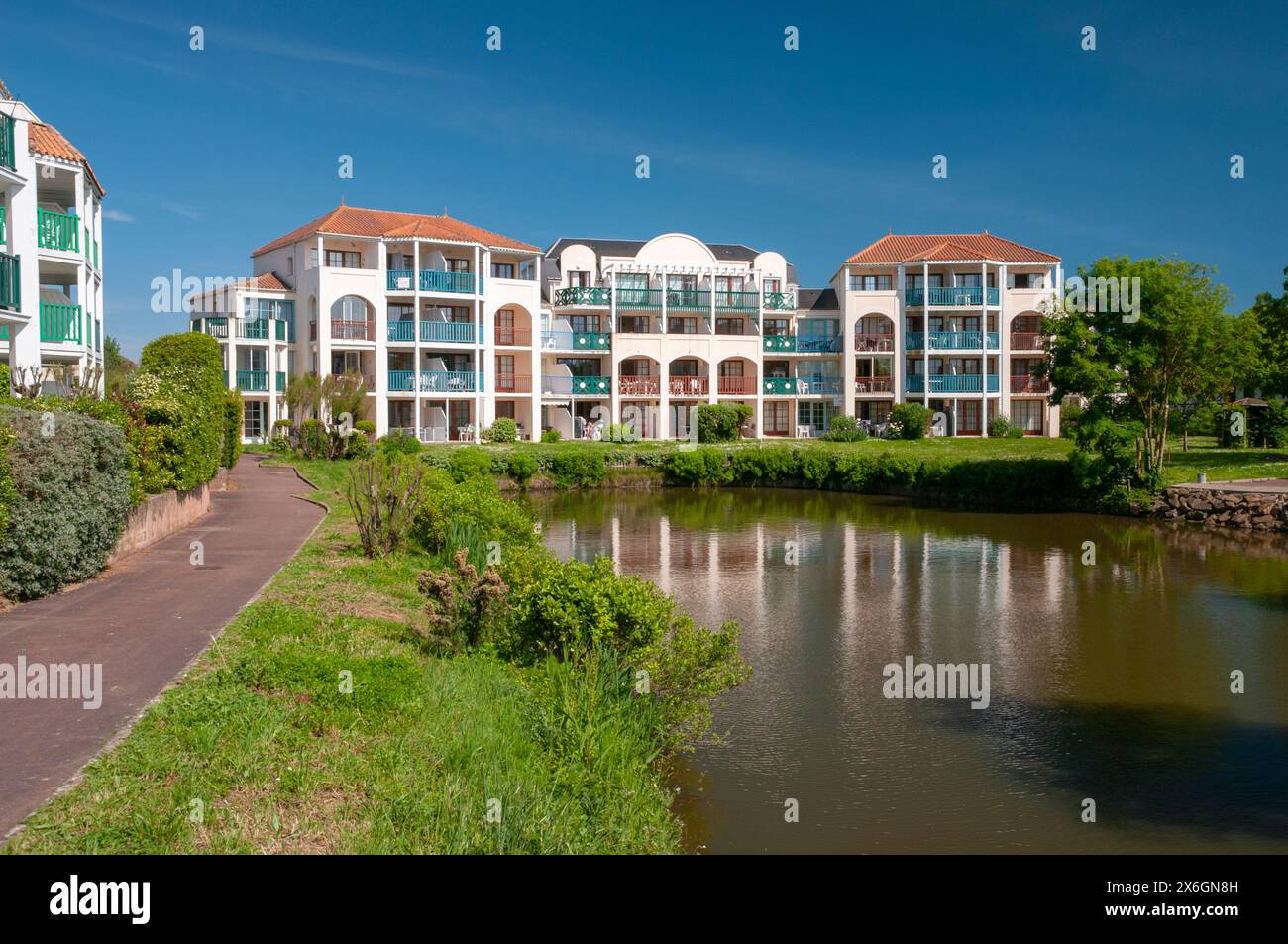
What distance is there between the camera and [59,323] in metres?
29.4

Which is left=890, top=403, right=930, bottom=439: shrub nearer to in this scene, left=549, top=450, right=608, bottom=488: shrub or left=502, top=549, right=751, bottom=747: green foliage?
left=549, top=450, right=608, bottom=488: shrub

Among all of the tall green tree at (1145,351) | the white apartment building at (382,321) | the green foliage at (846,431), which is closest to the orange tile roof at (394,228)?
the white apartment building at (382,321)

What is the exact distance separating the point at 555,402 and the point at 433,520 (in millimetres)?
38890

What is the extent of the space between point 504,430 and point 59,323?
978 inches

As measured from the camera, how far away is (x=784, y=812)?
32.2ft

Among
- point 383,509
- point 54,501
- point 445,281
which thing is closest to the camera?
point 54,501

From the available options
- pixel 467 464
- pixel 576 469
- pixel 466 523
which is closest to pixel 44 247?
pixel 467 464

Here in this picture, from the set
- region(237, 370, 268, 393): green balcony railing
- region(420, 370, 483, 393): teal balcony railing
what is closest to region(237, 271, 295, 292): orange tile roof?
region(237, 370, 268, 393): green balcony railing

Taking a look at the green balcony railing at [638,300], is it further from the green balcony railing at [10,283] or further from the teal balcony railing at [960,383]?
the green balcony railing at [10,283]

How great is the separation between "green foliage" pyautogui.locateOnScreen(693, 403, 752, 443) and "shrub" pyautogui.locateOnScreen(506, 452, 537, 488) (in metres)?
13.3

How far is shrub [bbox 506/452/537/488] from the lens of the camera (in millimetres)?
46062

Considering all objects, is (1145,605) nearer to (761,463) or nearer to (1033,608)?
(1033,608)

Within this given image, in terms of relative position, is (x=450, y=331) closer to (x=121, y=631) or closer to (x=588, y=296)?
(x=588, y=296)
